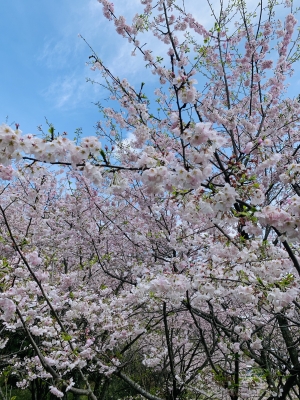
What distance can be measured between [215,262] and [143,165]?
7.60 feet

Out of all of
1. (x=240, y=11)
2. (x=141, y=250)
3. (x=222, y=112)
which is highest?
(x=240, y=11)

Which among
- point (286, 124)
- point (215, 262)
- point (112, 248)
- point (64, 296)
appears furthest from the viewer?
point (112, 248)

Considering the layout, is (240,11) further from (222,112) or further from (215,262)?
(215,262)

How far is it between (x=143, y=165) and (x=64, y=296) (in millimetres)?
3659

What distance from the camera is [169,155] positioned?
242 cm

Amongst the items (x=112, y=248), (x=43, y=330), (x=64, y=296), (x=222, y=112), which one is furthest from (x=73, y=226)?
(x=222, y=112)

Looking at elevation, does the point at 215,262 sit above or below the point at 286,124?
below

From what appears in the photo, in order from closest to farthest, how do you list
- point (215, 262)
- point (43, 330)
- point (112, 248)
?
point (215, 262) < point (43, 330) < point (112, 248)

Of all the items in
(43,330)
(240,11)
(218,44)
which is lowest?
(43,330)

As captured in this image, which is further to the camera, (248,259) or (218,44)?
(218,44)

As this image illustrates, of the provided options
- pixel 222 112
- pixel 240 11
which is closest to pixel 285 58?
pixel 240 11

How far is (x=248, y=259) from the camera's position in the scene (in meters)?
3.63

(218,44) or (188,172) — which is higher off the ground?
(218,44)

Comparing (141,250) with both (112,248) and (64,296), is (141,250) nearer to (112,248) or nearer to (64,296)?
(112,248)
